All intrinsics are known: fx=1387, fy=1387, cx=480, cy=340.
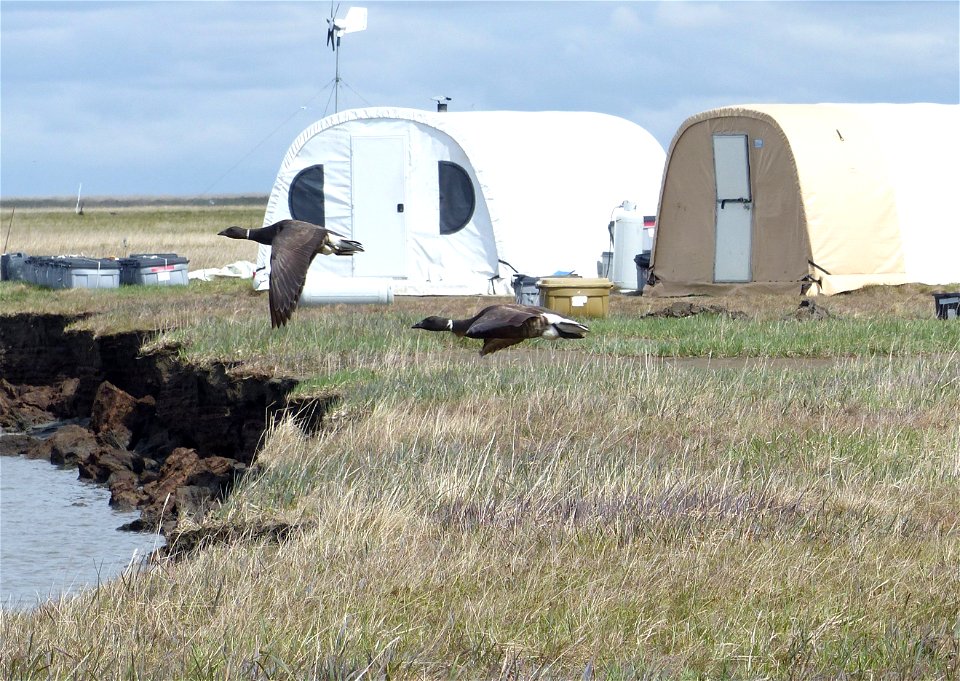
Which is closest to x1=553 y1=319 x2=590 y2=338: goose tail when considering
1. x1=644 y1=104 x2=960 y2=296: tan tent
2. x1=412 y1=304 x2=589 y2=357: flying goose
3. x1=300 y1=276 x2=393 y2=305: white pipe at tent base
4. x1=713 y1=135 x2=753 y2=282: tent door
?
x1=412 y1=304 x2=589 y2=357: flying goose

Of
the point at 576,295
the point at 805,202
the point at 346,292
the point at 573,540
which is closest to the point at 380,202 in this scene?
the point at 346,292

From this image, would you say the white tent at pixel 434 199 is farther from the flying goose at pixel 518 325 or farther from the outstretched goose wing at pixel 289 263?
the flying goose at pixel 518 325

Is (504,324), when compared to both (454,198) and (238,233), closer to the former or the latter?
(238,233)

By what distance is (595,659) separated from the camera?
550 cm

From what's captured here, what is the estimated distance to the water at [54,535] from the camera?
35.6 feet

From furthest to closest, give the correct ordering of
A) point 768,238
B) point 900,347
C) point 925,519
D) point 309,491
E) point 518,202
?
point 518,202
point 768,238
point 900,347
point 309,491
point 925,519

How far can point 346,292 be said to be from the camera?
19484 millimetres

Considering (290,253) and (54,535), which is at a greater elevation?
(290,253)

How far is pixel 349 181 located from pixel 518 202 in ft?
9.33

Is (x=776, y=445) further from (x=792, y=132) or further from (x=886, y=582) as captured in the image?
(x=792, y=132)

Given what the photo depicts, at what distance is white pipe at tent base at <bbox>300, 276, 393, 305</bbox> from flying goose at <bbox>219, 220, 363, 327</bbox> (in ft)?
24.8

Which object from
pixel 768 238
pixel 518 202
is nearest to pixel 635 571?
pixel 768 238

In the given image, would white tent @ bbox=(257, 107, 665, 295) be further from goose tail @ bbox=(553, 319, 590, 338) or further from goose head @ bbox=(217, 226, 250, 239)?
goose tail @ bbox=(553, 319, 590, 338)

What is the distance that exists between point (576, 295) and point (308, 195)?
753 centimetres
